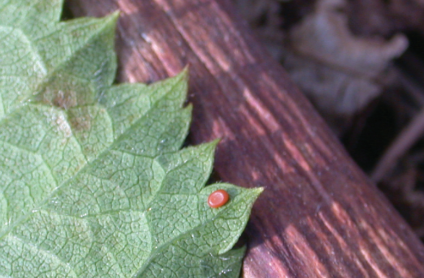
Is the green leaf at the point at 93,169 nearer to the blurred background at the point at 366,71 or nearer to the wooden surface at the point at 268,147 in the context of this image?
the wooden surface at the point at 268,147

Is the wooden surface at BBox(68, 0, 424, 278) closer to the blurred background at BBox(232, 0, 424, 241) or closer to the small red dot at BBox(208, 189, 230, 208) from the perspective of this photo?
the small red dot at BBox(208, 189, 230, 208)

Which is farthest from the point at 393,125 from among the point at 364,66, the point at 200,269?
the point at 200,269

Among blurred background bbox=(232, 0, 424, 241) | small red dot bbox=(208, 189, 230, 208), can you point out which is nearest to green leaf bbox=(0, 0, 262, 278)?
small red dot bbox=(208, 189, 230, 208)

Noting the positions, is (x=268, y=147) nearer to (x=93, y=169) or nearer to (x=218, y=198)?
(x=218, y=198)

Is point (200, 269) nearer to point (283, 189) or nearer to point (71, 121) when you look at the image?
point (283, 189)

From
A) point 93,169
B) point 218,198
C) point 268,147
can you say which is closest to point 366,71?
point 268,147

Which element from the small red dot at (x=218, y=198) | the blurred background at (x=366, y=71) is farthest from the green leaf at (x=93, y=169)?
the blurred background at (x=366, y=71)
